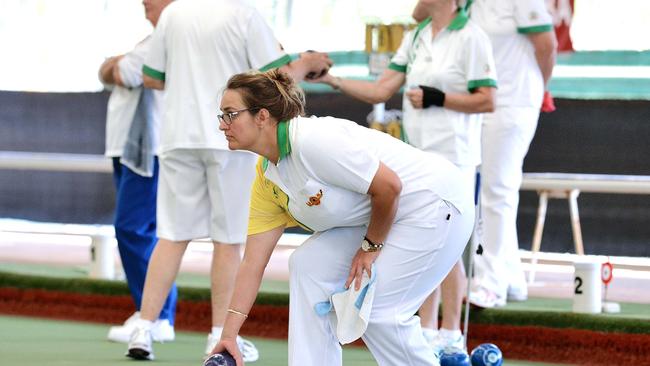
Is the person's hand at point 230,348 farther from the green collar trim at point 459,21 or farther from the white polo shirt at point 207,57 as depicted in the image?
the green collar trim at point 459,21

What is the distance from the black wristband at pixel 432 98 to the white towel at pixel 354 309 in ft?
4.32

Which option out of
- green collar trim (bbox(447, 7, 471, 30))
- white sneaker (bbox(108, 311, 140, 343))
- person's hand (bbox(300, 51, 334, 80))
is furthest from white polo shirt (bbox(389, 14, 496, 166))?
white sneaker (bbox(108, 311, 140, 343))

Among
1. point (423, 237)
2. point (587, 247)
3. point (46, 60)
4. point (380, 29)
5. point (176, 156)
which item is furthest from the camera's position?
point (46, 60)

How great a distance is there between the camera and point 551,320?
191 inches

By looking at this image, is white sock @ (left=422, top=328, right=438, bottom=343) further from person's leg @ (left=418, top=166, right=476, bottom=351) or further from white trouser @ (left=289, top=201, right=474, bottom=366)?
white trouser @ (left=289, top=201, right=474, bottom=366)

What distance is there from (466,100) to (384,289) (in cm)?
137

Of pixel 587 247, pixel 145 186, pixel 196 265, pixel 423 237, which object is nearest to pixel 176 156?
pixel 145 186

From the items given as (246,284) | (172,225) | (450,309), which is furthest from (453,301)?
(246,284)

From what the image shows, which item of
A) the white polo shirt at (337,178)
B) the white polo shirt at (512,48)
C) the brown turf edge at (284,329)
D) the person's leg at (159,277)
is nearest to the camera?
the white polo shirt at (337,178)

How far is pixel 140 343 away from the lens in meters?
4.42

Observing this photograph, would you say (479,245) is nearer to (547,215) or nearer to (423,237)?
(423,237)

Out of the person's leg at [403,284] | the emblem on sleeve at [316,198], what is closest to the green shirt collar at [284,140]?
the emblem on sleeve at [316,198]

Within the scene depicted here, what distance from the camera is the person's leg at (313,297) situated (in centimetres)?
322

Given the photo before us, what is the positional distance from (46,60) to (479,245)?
4.29 metres
